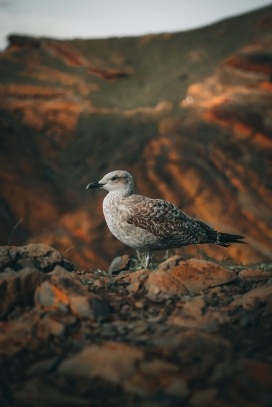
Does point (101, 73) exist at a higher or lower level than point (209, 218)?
higher

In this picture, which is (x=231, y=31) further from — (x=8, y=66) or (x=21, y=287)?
(x=21, y=287)

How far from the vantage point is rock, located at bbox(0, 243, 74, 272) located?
186 inches

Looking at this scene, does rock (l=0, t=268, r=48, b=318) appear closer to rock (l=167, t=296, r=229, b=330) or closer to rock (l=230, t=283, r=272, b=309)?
rock (l=167, t=296, r=229, b=330)

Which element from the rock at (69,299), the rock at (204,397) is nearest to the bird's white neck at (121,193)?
the rock at (69,299)

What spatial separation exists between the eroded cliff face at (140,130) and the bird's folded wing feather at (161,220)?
2809 millimetres

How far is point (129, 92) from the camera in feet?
40.6

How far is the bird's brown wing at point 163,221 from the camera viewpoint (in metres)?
5.82

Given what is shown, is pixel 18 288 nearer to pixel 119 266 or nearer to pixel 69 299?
pixel 69 299

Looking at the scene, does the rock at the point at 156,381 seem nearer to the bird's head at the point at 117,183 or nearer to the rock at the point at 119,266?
the rock at the point at 119,266

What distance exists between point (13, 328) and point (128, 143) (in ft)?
26.4

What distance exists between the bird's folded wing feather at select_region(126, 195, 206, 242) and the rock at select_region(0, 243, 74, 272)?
1189mm

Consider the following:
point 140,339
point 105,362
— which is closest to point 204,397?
point 105,362

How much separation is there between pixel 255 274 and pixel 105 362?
2.67 metres

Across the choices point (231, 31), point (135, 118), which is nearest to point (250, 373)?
point (135, 118)
